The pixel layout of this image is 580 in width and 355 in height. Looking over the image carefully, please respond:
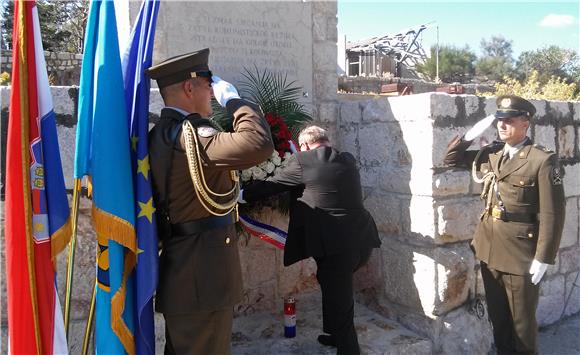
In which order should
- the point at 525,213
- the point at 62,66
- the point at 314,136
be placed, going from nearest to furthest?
1. the point at 525,213
2. the point at 314,136
3. the point at 62,66

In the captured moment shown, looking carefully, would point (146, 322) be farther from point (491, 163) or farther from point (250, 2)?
point (250, 2)

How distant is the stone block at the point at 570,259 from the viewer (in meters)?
4.78

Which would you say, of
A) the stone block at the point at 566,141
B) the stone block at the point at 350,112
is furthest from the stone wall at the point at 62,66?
the stone block at the point at 566,141

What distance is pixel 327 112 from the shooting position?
188 inches

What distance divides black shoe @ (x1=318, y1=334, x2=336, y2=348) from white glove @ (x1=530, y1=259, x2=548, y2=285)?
1439 millimetres

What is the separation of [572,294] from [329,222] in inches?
118

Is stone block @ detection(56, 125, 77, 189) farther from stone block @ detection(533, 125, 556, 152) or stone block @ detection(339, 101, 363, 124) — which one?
stone block @ detection(533, 125, 556, 152)

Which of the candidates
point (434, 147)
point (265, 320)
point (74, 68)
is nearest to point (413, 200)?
point (434, 147)

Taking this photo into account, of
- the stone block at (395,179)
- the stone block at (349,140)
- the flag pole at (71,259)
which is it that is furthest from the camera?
the stone block at (349,140)

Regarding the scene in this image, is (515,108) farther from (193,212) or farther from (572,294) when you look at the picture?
(572,294)

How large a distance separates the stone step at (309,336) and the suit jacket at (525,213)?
3.05 ft

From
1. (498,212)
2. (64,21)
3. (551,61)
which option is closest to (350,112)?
(498,212)

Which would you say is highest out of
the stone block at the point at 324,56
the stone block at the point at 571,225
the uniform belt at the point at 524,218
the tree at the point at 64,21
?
the tree at the point at 64,21

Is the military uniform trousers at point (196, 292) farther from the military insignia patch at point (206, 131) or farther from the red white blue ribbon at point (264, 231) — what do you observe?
the red white blue ribbon at point (264, 231)
